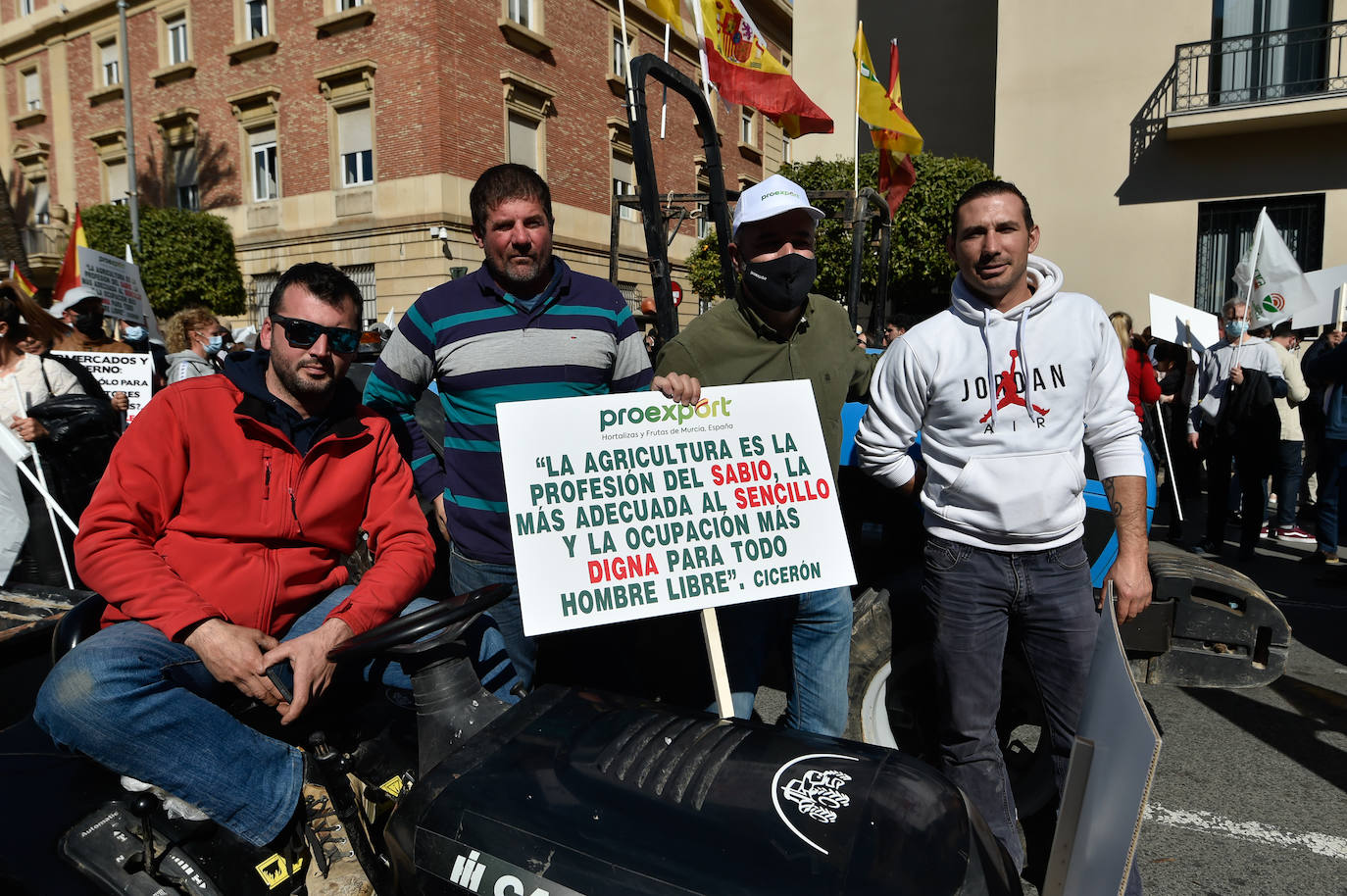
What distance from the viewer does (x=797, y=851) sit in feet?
4.10

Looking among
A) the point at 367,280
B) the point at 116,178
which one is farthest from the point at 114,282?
the point at 116,178

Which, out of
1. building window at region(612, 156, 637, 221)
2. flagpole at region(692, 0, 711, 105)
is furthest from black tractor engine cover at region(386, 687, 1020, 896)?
building window at region(612, 156, 637, 221)

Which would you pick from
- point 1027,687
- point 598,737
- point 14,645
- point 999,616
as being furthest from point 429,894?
point 1027,687

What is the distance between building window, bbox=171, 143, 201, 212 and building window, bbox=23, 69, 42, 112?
25.6 feet

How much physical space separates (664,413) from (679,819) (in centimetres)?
111

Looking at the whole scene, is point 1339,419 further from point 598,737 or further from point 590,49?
point 590,49

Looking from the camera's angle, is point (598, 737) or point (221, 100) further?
point (221, 100)

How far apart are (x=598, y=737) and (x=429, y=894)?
1.24ft

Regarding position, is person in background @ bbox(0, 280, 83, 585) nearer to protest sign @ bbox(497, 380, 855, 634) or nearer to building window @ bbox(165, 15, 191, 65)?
protest sign @ bbox(497, 380, 855, 634)

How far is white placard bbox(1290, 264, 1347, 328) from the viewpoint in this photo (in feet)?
24.9

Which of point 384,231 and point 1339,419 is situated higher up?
point 384,231

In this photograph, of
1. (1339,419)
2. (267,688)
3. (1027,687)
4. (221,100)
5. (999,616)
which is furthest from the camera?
(221,100)

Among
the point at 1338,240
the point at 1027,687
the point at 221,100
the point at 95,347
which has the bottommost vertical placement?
the point at 1027,687

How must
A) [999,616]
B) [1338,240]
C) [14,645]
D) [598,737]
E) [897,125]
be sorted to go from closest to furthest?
[598,737], [999,616], [14,645], [897,125], [1338,240]
